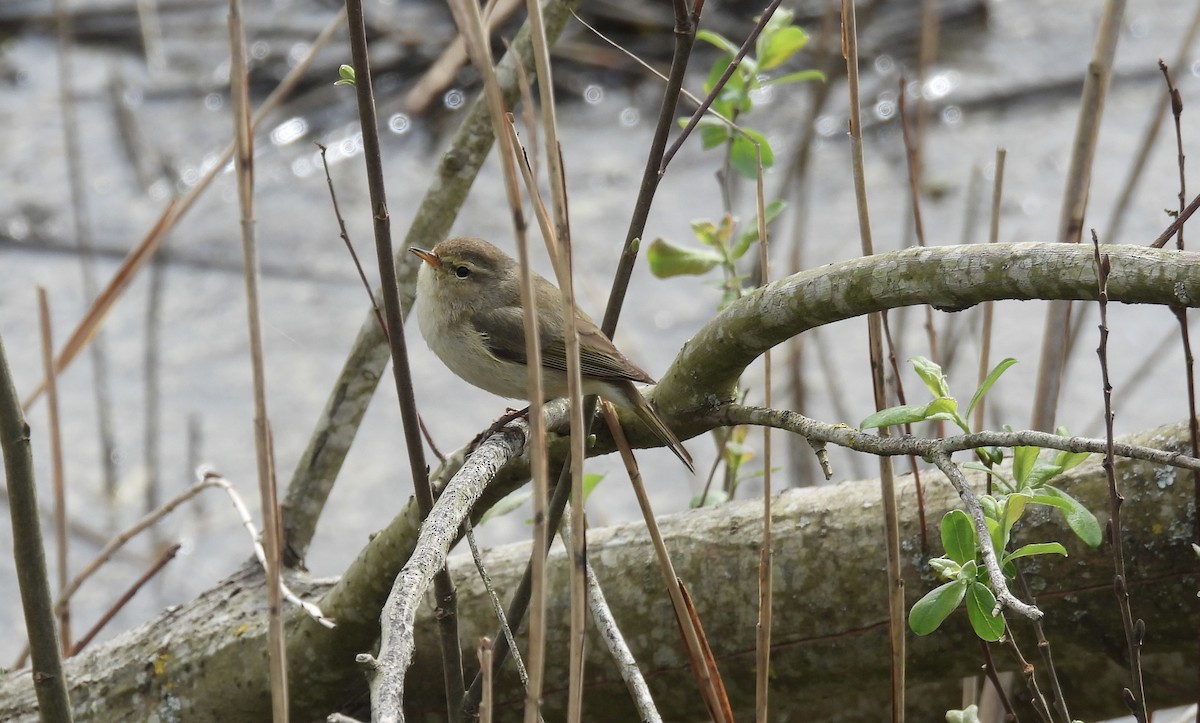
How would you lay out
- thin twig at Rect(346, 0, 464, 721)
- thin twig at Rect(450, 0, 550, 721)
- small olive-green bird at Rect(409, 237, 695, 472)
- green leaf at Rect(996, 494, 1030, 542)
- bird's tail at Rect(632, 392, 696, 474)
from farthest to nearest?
small olive-green bird at Rect(409, 237, 695, 472) < bird's tail at Rect(632, 392, 696, 474) < green leaf at Rect(996, 494, 1030, 542) < thin twig at Rect(346, 0, 464, 721) < thin twig at Rect(450, 0, 550, 721)

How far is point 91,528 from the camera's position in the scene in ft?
15.0

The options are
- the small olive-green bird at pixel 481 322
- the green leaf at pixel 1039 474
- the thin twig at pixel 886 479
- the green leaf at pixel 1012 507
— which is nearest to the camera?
the green leaf at pixel 1012 507

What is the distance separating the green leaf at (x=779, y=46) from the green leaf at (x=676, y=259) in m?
0.40

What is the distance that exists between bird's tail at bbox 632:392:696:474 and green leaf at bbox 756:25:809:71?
741 millimetres

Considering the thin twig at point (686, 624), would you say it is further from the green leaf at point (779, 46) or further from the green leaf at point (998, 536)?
the green leaf at point (779, 46)

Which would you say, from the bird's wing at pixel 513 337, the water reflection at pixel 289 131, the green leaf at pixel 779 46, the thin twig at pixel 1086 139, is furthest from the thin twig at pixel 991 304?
the water reflection at pixel 289 131

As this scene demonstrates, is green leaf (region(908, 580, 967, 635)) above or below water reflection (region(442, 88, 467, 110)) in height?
below

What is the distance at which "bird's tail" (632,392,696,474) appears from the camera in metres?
2.11

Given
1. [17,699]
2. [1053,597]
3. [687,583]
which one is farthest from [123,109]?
[1053,597]

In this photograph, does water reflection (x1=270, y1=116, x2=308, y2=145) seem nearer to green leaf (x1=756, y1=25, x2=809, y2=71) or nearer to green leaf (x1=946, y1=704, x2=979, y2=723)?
green leaf (x1=756, y1=25, x2=809, y2=71)

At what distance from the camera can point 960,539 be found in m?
1.54

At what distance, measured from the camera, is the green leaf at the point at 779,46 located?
7.74ft

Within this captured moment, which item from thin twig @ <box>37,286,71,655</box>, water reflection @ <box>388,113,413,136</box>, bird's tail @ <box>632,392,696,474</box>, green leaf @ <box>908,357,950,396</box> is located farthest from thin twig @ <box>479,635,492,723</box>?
water reflection @ <box>388,113,413,136</box>

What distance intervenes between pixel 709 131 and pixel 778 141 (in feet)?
11.8
